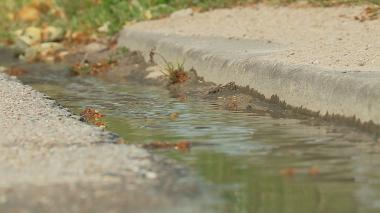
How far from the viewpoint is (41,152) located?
6.28 metres

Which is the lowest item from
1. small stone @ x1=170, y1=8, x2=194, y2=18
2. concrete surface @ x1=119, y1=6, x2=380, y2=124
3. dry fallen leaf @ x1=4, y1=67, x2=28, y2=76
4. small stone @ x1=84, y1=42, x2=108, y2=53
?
dry fallen leaf @ x1=4, y1=67, x2=28, y2=76

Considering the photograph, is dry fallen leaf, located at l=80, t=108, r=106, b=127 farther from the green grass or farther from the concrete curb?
the green grass

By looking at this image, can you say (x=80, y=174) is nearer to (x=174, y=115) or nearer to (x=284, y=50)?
(x=174, y=115)

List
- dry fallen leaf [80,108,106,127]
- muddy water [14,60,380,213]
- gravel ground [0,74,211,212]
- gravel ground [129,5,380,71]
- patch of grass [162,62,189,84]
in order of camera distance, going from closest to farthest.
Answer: gravel ground [0,74,211,212] < muddy water [14,60,380,213] < dry fallen leaf [80,108,106,127] < gravel ground [129,5,380,71] < patch of grass [162,62,189,84]

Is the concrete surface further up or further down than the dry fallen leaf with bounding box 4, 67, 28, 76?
further up

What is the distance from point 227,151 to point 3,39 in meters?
14.9

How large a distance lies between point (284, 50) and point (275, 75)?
1514 millimetres

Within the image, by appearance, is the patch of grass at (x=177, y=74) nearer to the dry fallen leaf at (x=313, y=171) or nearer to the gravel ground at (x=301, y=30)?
the gravel ground at (x=301, y=30)

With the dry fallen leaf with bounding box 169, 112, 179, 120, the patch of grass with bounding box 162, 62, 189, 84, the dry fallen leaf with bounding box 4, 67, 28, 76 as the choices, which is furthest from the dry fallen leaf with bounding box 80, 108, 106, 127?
the dry fallen leaf with bounding box 4, 67, 28, 76

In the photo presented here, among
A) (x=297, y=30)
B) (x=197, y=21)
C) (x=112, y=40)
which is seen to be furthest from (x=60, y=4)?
(x=297, y=30)

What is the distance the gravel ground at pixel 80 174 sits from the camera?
5.05 meters

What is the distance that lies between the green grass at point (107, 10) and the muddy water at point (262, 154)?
22.2ft

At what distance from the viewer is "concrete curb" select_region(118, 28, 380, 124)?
7.82m

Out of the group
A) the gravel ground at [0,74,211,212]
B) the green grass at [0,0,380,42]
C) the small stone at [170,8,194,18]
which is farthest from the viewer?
the green grass at [0,0,380,42]
